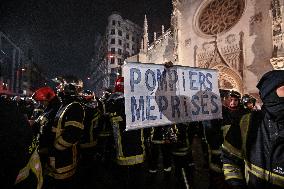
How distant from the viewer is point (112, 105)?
4297 mm

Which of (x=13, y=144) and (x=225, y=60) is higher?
(x=225, y=60)

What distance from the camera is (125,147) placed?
423cm

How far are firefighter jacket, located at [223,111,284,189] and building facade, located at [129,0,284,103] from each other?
12.4m

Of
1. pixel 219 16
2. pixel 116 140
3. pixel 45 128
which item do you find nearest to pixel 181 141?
pixel 116 140

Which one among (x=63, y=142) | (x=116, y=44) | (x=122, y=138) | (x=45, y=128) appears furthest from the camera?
(x=116, y=44)

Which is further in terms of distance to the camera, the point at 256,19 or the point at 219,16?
the point at 219,16

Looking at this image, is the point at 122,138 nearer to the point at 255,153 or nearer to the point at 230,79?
the point at 255,153

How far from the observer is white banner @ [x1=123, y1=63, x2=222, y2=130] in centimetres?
325

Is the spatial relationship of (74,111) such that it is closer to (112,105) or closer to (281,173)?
(112,105)

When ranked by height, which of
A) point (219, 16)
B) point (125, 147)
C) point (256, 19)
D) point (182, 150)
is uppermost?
point (219, 16)

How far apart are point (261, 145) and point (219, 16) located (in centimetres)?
1732

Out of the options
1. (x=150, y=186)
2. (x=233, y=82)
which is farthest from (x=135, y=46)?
(x=150, y=186)

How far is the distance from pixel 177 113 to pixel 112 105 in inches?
51.2

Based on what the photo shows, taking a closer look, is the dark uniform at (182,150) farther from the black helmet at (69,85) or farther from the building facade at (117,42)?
the building facade at (117,42)
